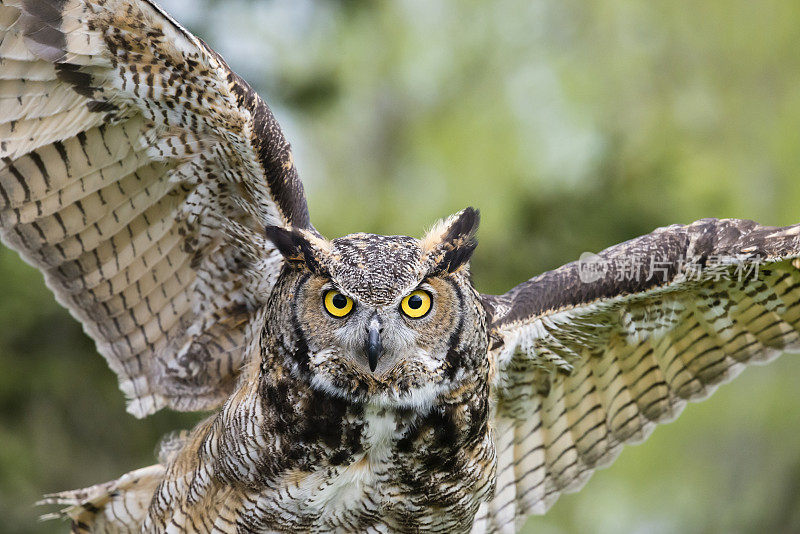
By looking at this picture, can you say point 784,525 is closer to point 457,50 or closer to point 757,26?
point 757,26

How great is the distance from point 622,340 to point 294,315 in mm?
1756

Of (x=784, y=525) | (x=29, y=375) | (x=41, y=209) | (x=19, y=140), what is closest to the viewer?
(x=19, y=140)

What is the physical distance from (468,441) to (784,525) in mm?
4907

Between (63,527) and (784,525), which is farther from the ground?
(784,525)

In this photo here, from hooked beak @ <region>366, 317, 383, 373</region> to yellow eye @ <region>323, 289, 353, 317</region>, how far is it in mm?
137

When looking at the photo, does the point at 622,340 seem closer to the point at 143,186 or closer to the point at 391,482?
the point at 391,482

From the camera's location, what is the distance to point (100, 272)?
3.97 metres

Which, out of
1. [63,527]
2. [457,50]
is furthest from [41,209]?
[457,50]

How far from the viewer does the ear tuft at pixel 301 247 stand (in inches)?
126

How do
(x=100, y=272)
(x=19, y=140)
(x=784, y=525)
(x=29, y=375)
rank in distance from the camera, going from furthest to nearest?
(x=784, y=525) < (x=29, y=375) < (x=100, y=272) < (x=19, y=140)

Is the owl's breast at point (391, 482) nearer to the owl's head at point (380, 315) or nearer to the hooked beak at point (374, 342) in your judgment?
the owl's head at point (380, 315)

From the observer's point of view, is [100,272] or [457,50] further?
[457,50]

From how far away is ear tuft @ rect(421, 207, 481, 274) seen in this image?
129 inches

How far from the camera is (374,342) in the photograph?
2.98m
